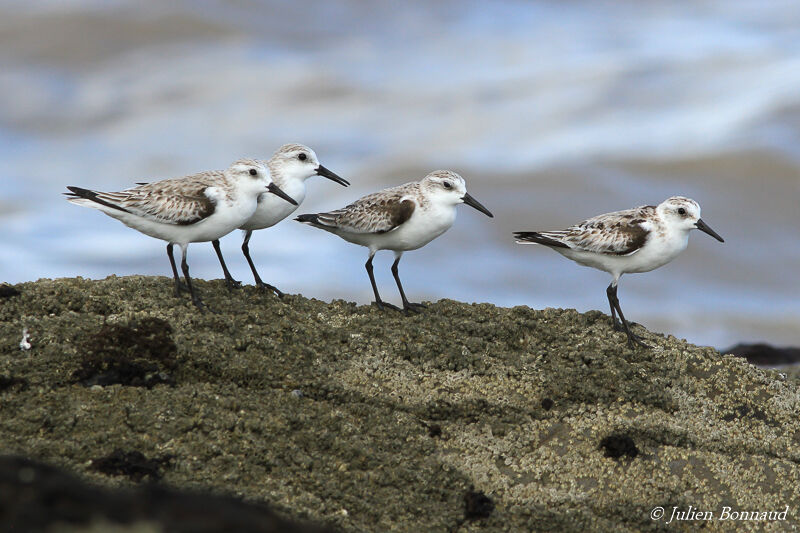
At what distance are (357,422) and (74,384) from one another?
261cm

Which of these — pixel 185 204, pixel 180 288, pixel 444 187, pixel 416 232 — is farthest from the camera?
pixel 444 187

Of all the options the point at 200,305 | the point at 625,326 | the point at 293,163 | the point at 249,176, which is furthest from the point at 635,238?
the point at 200,305

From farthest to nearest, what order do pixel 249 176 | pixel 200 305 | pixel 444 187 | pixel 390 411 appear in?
1. pixel 444 187
2. pixel 249 176
3. pixel 200 305
4. pixel 390 411

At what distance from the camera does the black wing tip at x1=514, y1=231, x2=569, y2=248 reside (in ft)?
39.6

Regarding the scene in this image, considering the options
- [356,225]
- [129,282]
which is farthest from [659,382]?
[129,282]

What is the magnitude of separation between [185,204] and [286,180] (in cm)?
209

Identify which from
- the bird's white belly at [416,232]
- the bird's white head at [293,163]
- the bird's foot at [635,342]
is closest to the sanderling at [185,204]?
the bird's white head at [293,163]

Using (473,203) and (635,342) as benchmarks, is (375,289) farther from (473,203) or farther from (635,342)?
(635,342)

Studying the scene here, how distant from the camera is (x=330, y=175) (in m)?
12.8

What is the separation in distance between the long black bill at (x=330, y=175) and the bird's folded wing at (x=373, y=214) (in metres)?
0.64

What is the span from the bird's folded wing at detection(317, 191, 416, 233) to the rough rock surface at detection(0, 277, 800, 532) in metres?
1.26

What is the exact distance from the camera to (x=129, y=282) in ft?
34.4

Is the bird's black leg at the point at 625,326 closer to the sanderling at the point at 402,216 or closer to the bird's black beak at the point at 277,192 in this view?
the sanderling at the point at 402,216

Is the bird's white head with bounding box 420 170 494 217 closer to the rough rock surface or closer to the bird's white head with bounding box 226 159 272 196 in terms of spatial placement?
the rough rock surface
